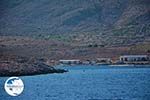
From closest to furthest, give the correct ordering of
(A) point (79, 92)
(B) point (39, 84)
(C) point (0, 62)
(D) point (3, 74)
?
1. (A) point (79, 92)
2. (B) point (39, 84)
3. (D) point (3, 74)
4. (C) point (0, 62)

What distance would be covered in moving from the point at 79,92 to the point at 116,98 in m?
15.8

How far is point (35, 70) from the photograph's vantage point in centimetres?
19550

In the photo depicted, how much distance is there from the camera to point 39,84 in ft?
489

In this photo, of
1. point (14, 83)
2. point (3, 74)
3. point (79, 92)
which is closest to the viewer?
point (14, 83)

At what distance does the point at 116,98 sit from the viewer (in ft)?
342

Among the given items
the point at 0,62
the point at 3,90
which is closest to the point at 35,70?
the point at 0,62

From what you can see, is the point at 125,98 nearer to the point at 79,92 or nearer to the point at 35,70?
the point at 79,92

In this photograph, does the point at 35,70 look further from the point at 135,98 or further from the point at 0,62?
the point at 135,98

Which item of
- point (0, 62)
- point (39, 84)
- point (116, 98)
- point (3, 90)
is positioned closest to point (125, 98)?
point (116, 98)

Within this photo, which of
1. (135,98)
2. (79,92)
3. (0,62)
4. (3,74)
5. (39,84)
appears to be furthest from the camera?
(0,62)

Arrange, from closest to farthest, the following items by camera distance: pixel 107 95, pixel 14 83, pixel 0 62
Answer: pixel 14 83 < pixel 107 95 < pixel 0 62

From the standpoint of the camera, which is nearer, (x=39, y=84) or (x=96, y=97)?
(x=96, y=97)

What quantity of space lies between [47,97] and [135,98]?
50.5 ft

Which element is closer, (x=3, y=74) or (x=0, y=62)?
(x=3, y=74)
